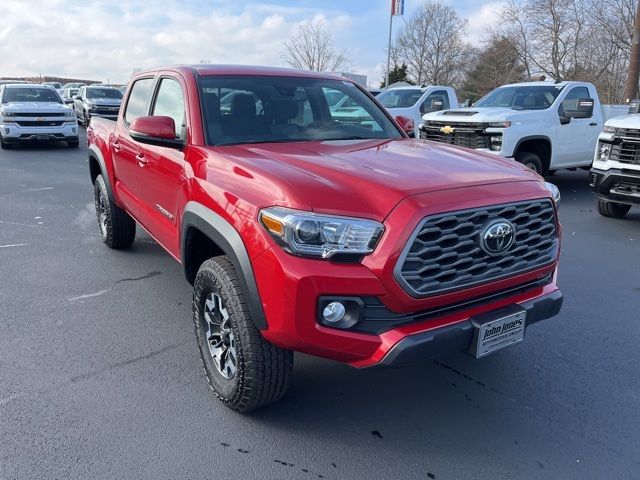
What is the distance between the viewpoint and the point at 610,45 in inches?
1321

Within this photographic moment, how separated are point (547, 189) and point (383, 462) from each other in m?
1.68

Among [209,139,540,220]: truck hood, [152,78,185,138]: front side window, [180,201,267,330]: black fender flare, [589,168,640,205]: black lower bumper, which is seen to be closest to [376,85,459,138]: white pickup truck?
[589,168,640,205]: black lower bumper

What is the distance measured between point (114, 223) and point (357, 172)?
3675 mm

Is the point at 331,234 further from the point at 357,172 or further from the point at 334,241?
the point at 357,172

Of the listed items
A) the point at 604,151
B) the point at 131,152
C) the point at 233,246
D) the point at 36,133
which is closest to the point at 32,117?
the point at 36,133

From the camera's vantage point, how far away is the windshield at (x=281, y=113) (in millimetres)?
3541

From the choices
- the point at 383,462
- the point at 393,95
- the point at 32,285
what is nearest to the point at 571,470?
the point at 383,462

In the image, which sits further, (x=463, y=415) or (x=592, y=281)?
(x=592, y=281)

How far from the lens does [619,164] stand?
7.05 m

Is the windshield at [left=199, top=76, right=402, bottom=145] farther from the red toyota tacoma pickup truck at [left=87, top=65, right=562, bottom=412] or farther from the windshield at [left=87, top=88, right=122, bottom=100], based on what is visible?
the windshield at [left=87, top=88, right=122, bottom=100]

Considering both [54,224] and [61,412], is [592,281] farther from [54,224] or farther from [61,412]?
[54,224]

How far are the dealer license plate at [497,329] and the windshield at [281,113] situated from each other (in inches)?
66.2

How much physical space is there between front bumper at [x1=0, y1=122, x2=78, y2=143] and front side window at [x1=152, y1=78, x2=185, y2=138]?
39.0 feet

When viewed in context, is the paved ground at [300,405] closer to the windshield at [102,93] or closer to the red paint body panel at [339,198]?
the red paint body panel at [339,198]
